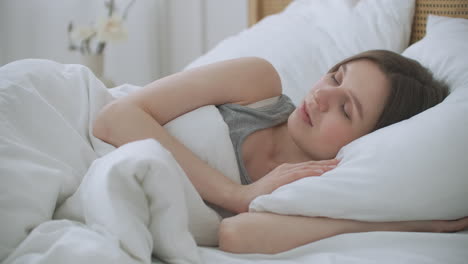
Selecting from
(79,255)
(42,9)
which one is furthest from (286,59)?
(42,9)

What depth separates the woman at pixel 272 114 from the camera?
0.94 m

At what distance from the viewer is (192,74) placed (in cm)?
108

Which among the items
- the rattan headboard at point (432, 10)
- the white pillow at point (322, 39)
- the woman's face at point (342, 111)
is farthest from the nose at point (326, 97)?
the rattan headboard at point (432, 10)

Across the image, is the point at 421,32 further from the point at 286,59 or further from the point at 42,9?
the point at 42,9

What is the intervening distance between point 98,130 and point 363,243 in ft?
1.74

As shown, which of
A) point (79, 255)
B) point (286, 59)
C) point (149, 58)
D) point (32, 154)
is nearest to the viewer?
point (79, 255)

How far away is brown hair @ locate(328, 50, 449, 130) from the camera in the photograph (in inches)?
40.7

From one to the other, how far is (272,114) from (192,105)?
7.5 inches

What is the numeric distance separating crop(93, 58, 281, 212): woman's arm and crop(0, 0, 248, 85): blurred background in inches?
52.6

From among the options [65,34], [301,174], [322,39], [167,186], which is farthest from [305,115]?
[65,34]

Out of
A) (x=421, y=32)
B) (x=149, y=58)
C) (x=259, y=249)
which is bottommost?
(x=149, y=58)

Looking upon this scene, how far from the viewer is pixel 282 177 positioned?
0.91 metres

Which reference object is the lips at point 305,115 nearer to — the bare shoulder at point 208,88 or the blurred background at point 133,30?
the bare shoulder at point 208,88

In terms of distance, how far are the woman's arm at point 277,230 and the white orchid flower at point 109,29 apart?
5.39 feet
